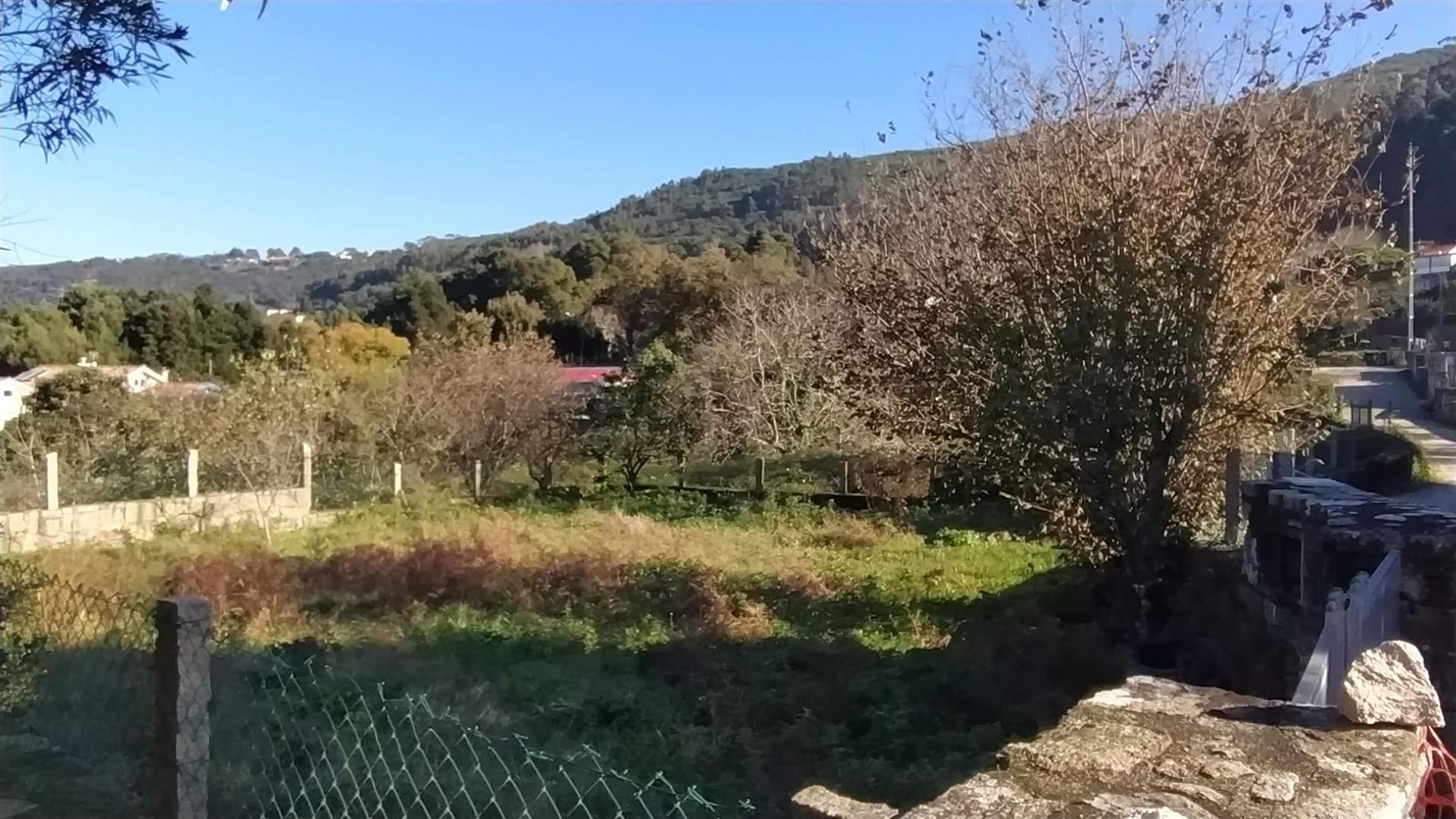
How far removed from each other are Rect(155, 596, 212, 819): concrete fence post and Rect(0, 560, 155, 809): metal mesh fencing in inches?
31.6

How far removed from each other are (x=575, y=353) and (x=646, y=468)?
18.3 m

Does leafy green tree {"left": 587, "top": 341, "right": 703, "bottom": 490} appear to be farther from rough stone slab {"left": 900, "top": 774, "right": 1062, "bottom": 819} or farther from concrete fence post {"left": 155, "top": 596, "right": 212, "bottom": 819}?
rough stone slab {"left": 900, "top": 774, "right": 1062, "bottom": 819}

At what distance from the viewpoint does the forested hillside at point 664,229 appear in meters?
25.6

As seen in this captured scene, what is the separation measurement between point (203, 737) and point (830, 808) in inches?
85.3

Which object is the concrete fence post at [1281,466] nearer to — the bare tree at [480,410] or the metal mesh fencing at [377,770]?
the metal mesh fencing at [377,770]

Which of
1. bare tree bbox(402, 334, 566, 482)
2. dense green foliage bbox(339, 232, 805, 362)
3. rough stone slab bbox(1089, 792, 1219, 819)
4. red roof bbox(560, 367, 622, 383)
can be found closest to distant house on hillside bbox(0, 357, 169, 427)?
bare tree bbox(402, 334, 566, 482)

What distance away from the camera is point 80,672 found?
471 centimetres

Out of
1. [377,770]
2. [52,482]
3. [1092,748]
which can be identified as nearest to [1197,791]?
[1092,748]

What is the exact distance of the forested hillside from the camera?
25641 mm

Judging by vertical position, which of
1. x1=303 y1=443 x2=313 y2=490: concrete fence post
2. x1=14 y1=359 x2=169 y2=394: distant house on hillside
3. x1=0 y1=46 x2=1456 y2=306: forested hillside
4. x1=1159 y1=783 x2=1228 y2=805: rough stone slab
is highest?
x1=0 y1=46 x2=1456 y2=306: forested hillside

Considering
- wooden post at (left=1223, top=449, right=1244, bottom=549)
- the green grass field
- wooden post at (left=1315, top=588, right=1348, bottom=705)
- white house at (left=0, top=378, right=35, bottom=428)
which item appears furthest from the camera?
white house at (left=0, top=378, right=35, bottom=428)

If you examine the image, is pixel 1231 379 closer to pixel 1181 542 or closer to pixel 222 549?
pixel 1181 542

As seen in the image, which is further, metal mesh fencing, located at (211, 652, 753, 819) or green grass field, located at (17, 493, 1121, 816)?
green grass field, located at (17, 493, 1121, 816)

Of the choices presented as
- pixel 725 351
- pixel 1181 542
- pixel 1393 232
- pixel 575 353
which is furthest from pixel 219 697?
pixel 575 353
